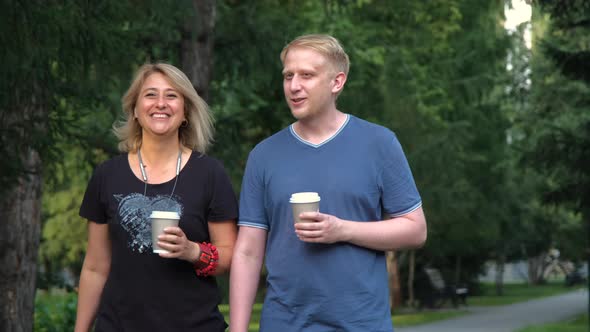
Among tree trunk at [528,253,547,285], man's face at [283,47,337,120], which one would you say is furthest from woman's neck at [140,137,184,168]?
tree trunk at [528,253,547,285]

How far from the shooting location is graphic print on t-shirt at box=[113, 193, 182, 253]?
418 centimetres

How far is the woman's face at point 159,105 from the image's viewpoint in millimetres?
4320

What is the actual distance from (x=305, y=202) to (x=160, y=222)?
513mm

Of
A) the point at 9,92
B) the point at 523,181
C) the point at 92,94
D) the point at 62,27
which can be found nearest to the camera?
the point at 62,27

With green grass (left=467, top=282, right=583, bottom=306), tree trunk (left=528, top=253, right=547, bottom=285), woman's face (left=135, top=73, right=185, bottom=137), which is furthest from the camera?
tree trunk (left=528, top=253, right=547, bottom=285)

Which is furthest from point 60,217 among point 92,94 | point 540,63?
point 92,94

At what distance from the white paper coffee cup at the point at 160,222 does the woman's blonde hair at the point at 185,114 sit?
0.67 meters

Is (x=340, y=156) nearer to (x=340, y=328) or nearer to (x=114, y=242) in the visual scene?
(x=340, y=328)

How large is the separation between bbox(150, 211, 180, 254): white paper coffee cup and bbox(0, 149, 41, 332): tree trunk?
7.88 m

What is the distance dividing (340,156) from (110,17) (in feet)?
13.3

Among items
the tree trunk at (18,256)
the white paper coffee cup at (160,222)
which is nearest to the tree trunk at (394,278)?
the tree trunk at (18,256)

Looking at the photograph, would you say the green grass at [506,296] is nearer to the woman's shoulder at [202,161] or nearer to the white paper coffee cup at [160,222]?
the woman's shoulder at [202,161]

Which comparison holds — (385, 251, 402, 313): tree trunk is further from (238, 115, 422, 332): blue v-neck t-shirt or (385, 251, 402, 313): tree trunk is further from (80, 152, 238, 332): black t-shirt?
(238, 115, 422, 332): blue v-neck t-shirt

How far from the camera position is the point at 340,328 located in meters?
4.03
